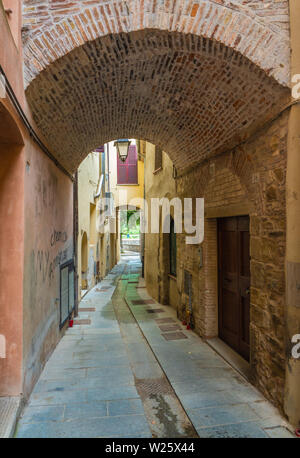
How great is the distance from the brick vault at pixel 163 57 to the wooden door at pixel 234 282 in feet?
4.84

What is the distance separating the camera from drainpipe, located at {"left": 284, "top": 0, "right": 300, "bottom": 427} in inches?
120

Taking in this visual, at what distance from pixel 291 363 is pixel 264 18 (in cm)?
372

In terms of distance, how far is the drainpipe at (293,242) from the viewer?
120 inches

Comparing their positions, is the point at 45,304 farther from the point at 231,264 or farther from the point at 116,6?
the point at 116,6

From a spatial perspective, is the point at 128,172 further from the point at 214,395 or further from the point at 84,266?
the point at 214,395

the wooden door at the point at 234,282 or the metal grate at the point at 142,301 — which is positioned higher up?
the wooden door at the point at 234,282

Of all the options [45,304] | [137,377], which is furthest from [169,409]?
[45,304]

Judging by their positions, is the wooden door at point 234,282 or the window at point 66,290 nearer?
the wooden door at point 234,282

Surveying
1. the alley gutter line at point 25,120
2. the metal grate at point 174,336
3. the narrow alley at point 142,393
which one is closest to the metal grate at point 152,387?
the narrow alley at point 142,393

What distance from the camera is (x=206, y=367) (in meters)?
4.55

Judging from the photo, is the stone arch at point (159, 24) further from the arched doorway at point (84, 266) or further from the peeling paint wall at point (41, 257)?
the arched doorway at point (84, 266)

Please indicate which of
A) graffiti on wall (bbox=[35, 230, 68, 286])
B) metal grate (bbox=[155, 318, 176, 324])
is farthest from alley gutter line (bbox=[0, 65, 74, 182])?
metal grate (bbox=[155, 318, 176, 324])

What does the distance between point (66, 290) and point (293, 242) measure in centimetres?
476

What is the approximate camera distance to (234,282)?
5074 mm
